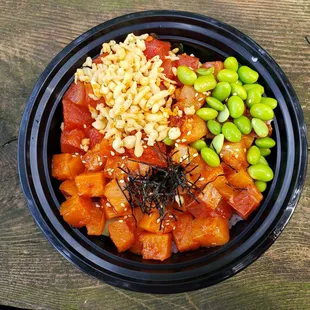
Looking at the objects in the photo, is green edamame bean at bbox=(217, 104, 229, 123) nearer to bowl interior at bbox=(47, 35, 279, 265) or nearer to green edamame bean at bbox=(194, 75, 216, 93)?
green edamame bean at bbox=(194, 75, 216, 93)

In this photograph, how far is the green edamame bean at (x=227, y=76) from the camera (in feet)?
6.62

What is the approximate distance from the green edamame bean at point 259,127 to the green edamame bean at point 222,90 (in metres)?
0.18

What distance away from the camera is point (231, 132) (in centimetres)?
194

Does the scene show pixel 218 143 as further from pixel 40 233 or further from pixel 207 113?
pixel 40 233

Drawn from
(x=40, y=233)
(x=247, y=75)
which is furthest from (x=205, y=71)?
(x=40, y=233)

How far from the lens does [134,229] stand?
2.05 meters

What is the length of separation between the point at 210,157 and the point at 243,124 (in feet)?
0.79

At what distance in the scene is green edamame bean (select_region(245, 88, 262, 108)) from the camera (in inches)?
79.1

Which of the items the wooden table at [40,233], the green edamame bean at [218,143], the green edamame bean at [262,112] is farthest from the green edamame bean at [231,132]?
the wooden table at [40,233]

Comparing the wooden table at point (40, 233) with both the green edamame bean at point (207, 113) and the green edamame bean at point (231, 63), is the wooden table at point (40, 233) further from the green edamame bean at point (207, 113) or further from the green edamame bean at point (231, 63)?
the green edamame bean at point (207, 113)

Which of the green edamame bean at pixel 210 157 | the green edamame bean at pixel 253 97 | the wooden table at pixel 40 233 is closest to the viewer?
the green edamame bean at pixel 210 157

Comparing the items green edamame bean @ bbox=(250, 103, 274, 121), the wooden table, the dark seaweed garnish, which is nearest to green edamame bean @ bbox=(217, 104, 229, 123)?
green edamame bean @ bbox=(250, 103, 274, 121)

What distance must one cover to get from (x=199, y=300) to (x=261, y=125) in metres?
1.05

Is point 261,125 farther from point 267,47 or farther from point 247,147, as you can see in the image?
point 267,47
